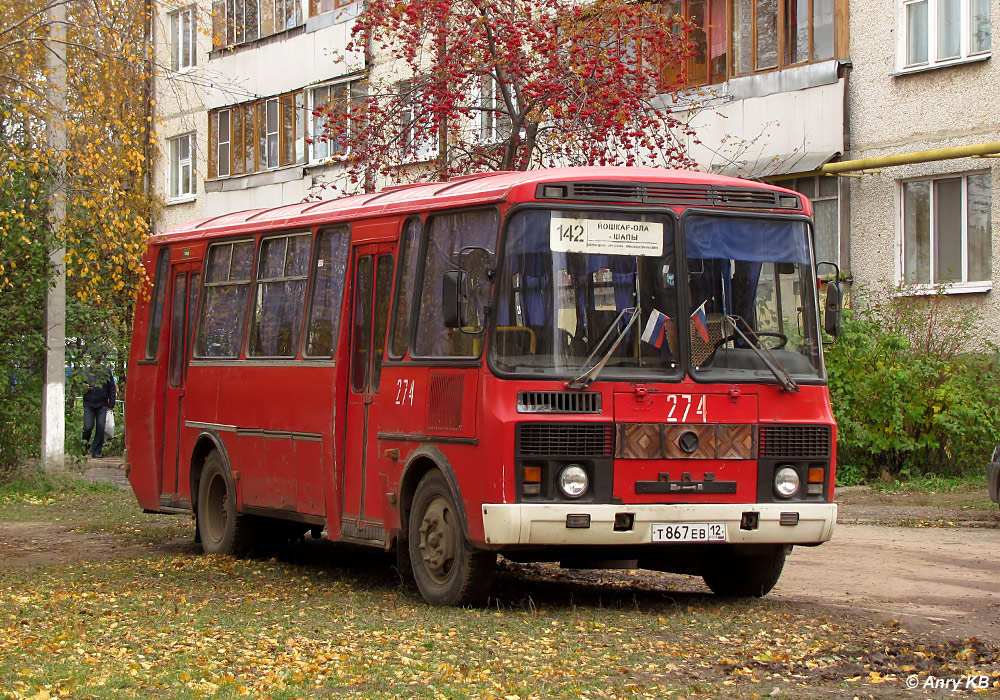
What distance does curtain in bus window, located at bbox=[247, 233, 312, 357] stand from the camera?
44.7 feet

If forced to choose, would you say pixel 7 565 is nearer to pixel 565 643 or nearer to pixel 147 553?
pixel 147 553

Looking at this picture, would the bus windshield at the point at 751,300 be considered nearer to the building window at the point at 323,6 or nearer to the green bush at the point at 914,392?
the green bush at the point at 914,392

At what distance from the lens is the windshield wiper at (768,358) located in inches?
424

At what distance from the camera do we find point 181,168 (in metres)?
41.6

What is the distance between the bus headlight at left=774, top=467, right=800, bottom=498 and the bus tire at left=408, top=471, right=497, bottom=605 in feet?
6.42

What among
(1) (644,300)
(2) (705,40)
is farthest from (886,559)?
(2) (705,40)

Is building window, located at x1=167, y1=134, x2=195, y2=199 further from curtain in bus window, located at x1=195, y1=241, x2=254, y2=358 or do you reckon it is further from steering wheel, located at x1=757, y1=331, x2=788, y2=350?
steering wheel, located at x1=757, y1=331, x2=788, y2=350

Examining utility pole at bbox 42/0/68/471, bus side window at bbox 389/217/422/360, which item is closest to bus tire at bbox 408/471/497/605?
bus side window at bbox 389/217/422/360

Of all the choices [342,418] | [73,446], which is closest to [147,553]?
[342,418]

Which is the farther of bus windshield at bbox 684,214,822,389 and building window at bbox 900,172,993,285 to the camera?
building window at bbox 900,172,993,285

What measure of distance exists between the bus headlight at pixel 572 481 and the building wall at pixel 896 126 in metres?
12.5

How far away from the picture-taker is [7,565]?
14.0 m

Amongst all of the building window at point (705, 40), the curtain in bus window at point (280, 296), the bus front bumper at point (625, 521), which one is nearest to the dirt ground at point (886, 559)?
the bus front bumper at point (625, 521)

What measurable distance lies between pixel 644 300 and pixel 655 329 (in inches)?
8.1
